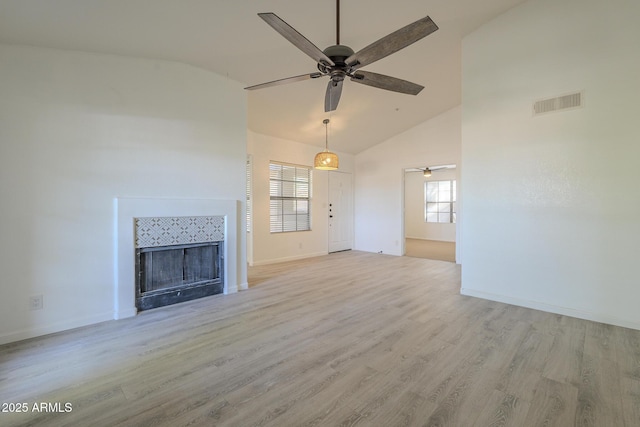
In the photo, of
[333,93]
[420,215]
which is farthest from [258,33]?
[420,215]

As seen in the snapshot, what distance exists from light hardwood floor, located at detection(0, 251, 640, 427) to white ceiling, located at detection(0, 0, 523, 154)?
292cm

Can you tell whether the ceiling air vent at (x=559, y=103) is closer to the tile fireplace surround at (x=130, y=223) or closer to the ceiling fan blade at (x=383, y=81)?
the ceiling fan blade at (x=383, y=81)

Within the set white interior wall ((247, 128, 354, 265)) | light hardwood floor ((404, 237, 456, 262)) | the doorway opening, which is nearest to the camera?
white interior wall ((247, 128, 354, 265))

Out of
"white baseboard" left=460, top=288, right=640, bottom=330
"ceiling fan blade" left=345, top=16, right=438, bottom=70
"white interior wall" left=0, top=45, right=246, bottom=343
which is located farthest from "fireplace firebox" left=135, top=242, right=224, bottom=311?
"white baseboard" left=460, top=288, right=640, bottom=330

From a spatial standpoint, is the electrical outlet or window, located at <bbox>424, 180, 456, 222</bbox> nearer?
the electrical outlet

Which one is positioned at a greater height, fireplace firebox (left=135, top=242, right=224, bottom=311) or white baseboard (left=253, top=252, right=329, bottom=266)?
fireplace firebox (left=135, top=242, right=224, bottom=311)

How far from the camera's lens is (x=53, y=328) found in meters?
2.79

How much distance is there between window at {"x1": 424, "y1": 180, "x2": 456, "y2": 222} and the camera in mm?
9898

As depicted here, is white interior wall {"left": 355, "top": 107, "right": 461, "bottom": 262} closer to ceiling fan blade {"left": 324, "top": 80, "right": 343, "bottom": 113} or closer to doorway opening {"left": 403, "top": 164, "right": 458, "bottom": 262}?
doorway opening {"left": 403, "top": 164, "right": 458, "bottom": 262}

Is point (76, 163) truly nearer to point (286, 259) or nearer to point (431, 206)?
point (286, 259)

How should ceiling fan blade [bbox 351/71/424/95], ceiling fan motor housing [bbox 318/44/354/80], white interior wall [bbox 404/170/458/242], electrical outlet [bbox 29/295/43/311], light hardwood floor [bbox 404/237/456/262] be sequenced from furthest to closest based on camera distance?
1. white interior wall [bbox 404/170/458/242]
2. light hardwood floor [bbox 404/237/456/262]
3. electrical outlet [bbox 29/295/43/311]
4. ceiling fan blade [bbox 351/71/424/95]
5. ceiling fan motor housing [bbox 318/44/354/80]

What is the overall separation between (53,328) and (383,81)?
163 inches

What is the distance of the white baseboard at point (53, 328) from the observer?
2.60m

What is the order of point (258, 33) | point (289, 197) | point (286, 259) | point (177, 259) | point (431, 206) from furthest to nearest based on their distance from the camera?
point (431, 206), point (289, 197), point (286, 259), point (177, 259), point (258, 33)
